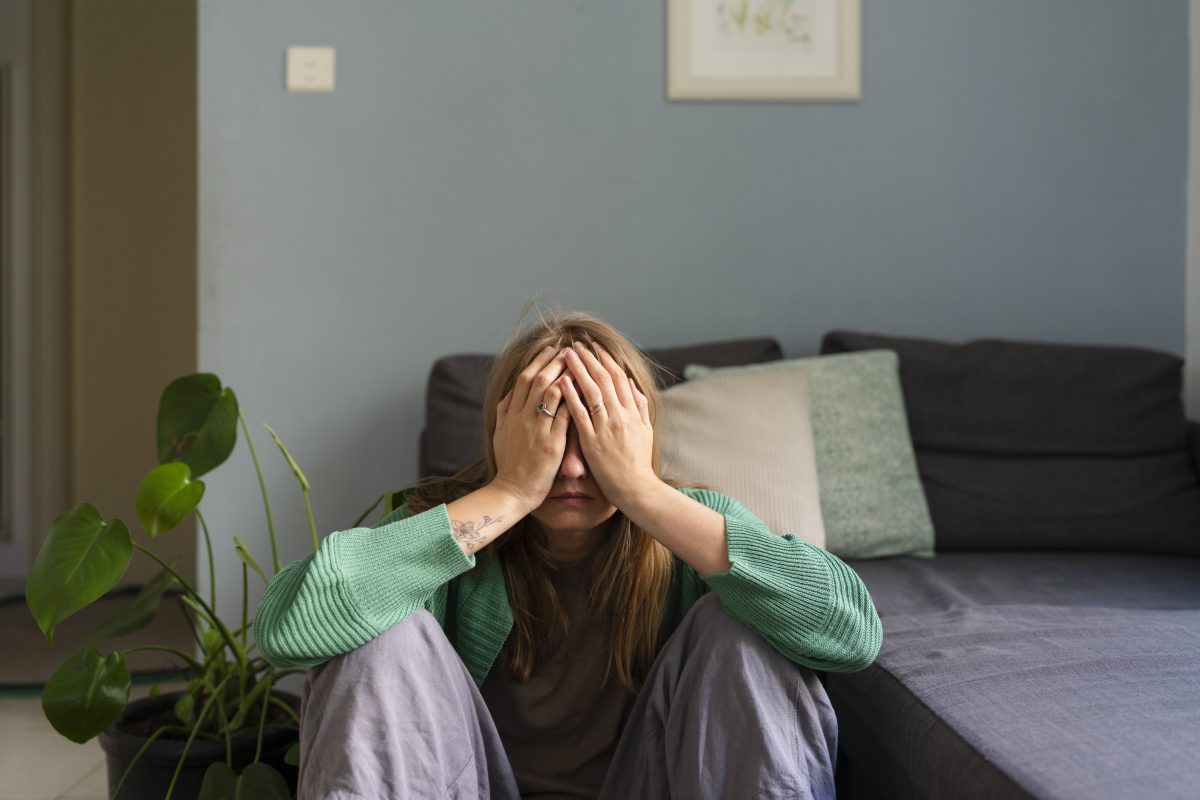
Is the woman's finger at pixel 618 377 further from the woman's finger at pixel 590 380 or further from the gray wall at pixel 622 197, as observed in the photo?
the gray wall at pixel 622 197

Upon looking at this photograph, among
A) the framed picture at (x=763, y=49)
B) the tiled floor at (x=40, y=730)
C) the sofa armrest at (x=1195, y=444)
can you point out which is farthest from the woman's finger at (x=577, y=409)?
the sofa armrest at (x=1195, y=444)

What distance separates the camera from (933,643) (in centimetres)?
142

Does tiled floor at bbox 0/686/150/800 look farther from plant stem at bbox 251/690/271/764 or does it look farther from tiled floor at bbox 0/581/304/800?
plant stem at bbox 251/690/271/764

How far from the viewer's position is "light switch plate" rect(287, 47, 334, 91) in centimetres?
245

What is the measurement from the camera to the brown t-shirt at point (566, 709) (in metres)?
1.42

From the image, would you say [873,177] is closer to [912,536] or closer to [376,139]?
[912,536]

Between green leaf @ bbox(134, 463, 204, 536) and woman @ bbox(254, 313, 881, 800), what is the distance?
0.32 meters

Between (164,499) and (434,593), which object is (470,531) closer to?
(434,593)

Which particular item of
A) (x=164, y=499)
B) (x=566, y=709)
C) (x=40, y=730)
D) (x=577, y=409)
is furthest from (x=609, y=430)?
(x=40, y=730)

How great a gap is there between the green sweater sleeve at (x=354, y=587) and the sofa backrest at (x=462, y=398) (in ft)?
2.58

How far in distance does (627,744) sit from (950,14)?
1.98 m

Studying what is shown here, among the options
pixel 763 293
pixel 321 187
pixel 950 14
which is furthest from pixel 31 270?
pixel 950 14

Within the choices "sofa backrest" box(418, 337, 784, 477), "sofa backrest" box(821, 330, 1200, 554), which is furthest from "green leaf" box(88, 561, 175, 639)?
"sofa backrest" box(821, 330, 1200, 554)

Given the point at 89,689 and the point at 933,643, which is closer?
the point at 933,643
